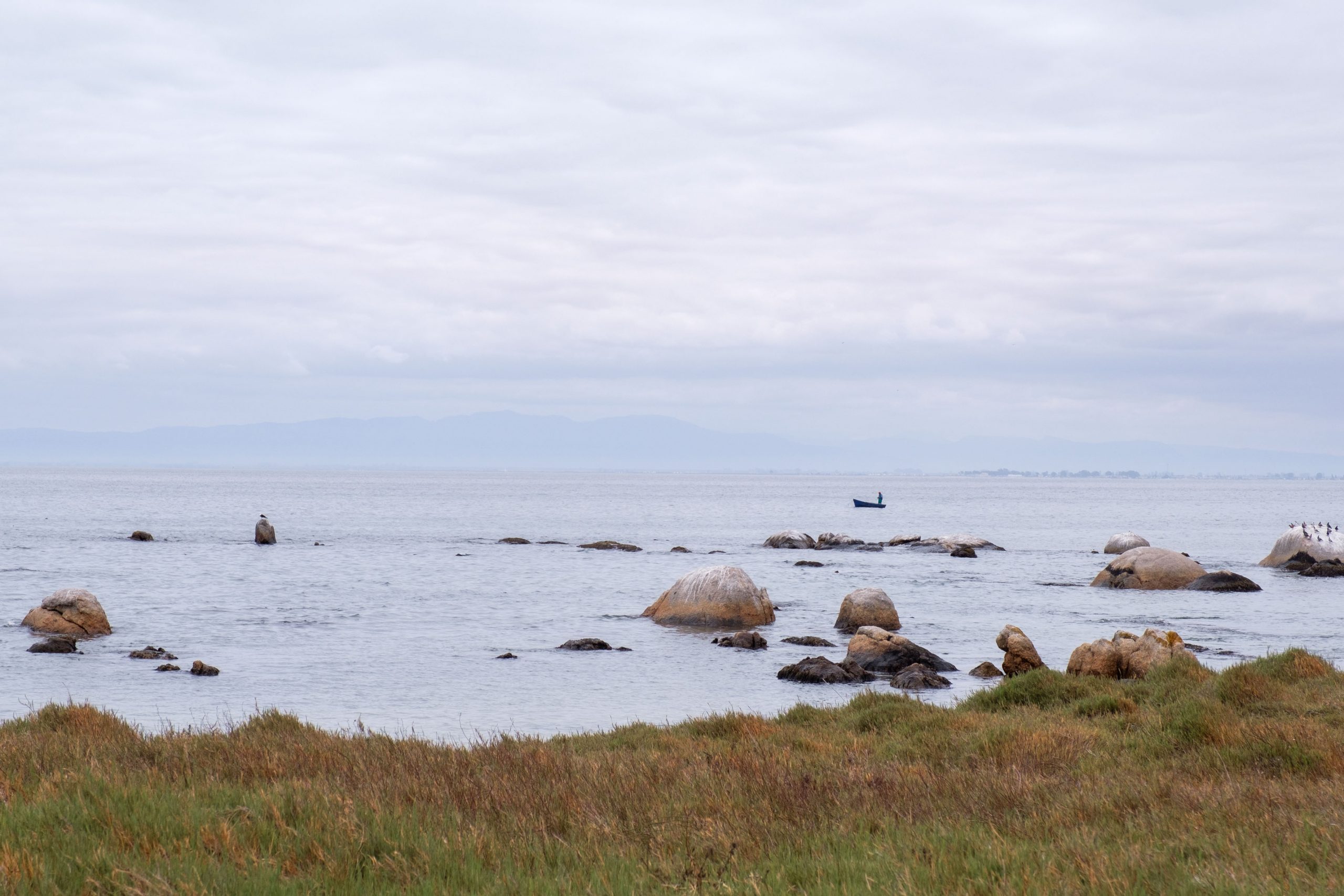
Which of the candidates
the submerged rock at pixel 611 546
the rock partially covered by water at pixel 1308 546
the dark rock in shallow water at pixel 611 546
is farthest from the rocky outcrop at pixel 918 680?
the dark rock in shallow water at pixel 611 546

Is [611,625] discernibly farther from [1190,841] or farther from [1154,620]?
[1190,841]

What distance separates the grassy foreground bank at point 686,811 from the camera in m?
5.77

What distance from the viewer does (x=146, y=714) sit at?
64.6 feet

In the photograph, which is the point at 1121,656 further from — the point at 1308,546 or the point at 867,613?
the point at 1308,546

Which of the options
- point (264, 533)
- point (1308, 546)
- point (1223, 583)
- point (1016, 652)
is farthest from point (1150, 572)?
point (264, 533)

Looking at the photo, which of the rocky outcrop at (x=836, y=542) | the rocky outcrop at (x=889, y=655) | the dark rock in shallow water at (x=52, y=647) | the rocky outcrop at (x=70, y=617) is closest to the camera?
the rocky outcrop at (x=889, y=655)

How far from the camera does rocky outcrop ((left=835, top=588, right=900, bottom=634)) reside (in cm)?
3173

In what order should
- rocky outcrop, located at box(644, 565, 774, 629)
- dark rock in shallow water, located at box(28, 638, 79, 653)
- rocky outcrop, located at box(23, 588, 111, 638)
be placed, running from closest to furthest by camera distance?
dark rock in shallow water, located at box(28, 638, 79, 653), rocky outcrop, located at box(23, 588, 111, 638), rocky outcrop, located at box(644, 565, 774, 629)

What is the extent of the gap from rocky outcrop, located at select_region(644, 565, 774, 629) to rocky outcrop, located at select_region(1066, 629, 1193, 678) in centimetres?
1395

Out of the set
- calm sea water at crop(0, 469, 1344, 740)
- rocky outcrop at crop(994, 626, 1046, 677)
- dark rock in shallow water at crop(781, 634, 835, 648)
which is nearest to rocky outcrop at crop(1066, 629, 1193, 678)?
calm sea water at crop(0, 469, 1344, 740)

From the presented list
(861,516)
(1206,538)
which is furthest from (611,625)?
(861,516)

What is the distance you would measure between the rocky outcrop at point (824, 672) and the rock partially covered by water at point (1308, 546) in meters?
38.6

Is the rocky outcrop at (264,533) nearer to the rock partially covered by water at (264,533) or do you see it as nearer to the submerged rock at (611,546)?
the rock partially covered by water at (264,533)

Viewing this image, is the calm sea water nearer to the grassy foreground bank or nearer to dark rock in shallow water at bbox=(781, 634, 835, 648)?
dark rock in shallow water at bbox=(781, 634, 835, 648)
